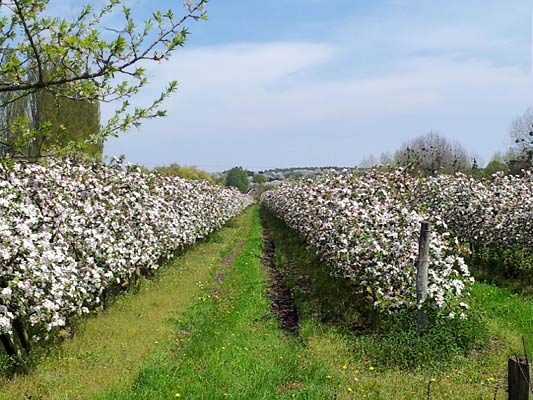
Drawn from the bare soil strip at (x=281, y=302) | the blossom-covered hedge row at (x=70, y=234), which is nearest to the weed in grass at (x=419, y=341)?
the bare soil strip at (x=281, y=302)

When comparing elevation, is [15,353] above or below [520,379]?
below

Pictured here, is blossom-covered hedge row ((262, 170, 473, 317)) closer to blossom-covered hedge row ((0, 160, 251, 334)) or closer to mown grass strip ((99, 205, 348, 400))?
mown grass strip ((99, 205, 348, 400))

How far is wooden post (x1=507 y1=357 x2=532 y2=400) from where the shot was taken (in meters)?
3.43

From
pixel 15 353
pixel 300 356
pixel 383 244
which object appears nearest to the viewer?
pixel 15 353

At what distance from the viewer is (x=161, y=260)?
17.9 m

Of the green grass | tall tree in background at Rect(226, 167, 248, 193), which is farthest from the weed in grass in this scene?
tall tree in background at Rect(226, 167, 248, 193)

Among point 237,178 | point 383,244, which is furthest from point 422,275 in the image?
point 237,178

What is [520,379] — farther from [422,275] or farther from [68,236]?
[68,236]

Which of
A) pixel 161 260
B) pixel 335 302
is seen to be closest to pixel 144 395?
pixel 335 302

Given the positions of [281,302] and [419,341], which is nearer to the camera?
[419,341]

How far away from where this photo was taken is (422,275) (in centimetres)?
849

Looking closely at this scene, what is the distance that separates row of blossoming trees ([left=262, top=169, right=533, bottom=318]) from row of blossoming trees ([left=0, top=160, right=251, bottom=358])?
4450mm

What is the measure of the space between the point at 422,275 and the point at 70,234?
5827mm

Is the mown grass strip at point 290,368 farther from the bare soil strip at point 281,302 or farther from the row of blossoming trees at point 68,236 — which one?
the row of blossoming trees at point 68,236
